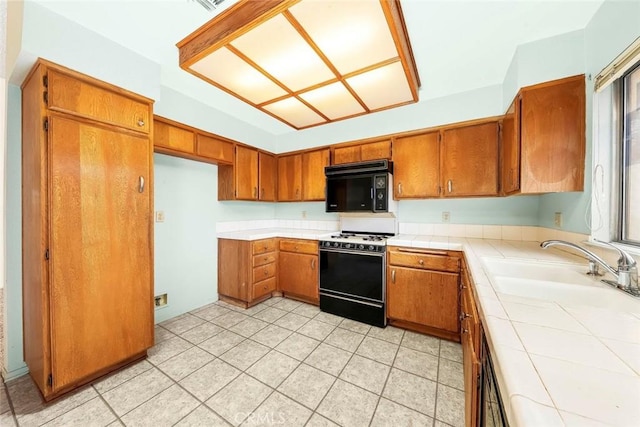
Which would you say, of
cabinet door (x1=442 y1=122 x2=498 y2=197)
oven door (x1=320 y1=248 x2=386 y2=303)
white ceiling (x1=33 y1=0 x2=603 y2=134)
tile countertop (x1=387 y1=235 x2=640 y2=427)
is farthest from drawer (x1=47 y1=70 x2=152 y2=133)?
cabinet door (x1=442 y1=122 x2=498 y2=197)

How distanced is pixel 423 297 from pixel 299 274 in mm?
1501

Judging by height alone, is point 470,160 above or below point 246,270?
above

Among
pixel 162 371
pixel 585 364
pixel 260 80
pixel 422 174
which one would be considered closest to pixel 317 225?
pixel 422 174

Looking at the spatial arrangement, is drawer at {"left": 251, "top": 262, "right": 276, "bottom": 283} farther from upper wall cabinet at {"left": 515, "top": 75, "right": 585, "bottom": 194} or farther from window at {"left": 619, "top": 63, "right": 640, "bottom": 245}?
window at {"left": 619, "top": 63, "right": 640, "bottom": 245}

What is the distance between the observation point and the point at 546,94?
1.66 meters

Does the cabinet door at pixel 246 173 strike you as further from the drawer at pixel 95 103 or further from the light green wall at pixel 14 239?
the light green wall at pixel 14 239

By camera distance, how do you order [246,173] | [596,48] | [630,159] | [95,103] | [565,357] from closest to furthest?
[565,357], [630,159], [596,48], [95,103], [246,173]

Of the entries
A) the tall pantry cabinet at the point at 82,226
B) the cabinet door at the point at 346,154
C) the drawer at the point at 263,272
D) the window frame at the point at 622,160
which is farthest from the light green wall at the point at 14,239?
the window frame at the point at 622,160

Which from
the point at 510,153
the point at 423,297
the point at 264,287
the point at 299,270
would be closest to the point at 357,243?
the point at 423,297

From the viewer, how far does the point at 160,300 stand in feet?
8.21

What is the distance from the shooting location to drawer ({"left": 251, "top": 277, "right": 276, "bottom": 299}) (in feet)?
9.36

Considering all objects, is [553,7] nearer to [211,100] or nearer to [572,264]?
[572,264]

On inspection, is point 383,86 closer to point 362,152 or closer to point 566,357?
point 362,152

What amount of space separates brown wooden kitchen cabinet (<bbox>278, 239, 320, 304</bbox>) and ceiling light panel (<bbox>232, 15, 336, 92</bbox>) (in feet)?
5.96
